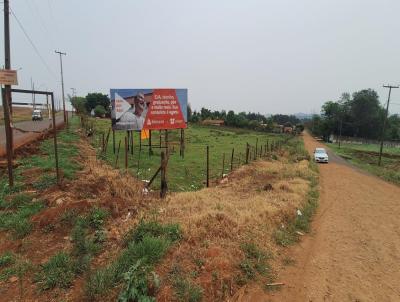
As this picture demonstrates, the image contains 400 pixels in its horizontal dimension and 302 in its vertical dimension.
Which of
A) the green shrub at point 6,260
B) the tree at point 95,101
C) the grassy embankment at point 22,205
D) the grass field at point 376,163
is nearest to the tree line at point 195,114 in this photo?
the tree at point 95,101

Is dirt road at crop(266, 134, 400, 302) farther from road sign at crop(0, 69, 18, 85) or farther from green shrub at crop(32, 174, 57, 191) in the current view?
road sign at crop(0, 69, 18, 85)

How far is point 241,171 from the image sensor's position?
55.6 ft

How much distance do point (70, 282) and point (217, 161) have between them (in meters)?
18.0

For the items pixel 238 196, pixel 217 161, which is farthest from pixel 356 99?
pixel 238 196

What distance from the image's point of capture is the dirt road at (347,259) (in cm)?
558

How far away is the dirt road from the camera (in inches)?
220

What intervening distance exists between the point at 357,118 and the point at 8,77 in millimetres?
98628

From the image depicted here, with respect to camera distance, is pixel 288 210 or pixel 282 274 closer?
pixel 282 274

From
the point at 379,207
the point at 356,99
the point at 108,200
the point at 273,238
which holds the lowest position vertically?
the point at 379,207

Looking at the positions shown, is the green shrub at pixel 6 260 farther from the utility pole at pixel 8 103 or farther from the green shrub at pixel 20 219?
the utility pole at pixel 8 103

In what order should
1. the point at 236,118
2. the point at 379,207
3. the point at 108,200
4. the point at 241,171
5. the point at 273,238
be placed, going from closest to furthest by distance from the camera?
1. the point at 273,238
2. the point at 108,200
3. the point at 379,207
4. the point at 241,171
5. the point at 236,118

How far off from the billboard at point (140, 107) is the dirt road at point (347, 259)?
40.9 ft

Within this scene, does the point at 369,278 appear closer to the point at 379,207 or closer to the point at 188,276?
the point at 188,276

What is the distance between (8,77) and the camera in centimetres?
964
